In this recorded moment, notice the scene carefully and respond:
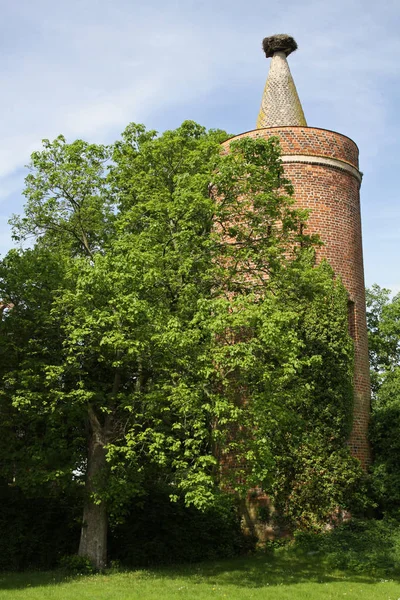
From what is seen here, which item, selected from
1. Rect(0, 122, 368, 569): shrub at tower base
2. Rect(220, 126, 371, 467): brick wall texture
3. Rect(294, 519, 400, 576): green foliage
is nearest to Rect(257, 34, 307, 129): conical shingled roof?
Rect(220, 126, 371, 467): brick wall texture

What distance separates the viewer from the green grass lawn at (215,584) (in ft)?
38.1

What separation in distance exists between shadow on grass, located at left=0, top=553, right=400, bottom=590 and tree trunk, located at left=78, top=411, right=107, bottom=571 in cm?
66

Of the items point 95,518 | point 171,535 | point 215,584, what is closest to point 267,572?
point 215,584

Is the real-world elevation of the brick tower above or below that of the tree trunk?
above

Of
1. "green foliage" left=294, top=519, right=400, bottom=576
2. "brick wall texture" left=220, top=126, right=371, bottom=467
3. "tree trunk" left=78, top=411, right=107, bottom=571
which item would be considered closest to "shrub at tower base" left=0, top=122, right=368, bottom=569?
"tree trunk" left=78, top=411, right=107, bottom=571

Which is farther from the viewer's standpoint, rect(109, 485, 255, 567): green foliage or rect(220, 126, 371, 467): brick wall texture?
rect(220, 126, 371, 467): brick wall texture

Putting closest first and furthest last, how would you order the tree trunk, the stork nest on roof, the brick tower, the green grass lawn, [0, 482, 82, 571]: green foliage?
the green grass lawn < the tree trunk < [0, 482, 82, 571]: green foliage < the brick tower < the stork nest on roof

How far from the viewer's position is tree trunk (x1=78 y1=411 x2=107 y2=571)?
48.4ft

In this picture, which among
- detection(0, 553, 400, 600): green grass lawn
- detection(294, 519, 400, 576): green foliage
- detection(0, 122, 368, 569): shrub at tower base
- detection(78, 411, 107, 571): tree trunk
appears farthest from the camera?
detection(78, 411, 107, 571): tree trunk

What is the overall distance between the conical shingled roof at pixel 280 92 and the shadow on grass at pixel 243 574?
13632 mm

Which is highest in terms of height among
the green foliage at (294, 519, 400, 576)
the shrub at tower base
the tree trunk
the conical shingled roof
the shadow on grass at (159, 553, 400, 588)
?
the conical shingled roof

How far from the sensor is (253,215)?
1627 cm

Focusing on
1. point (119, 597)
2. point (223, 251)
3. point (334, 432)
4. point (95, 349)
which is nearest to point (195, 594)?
point (119, 597)

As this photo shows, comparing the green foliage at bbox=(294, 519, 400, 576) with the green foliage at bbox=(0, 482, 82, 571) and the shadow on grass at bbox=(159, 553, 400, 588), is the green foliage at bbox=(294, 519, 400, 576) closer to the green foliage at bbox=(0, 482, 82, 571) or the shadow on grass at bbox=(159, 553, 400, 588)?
the shadow on grass at bbox=(159, 553, 400, 588)
